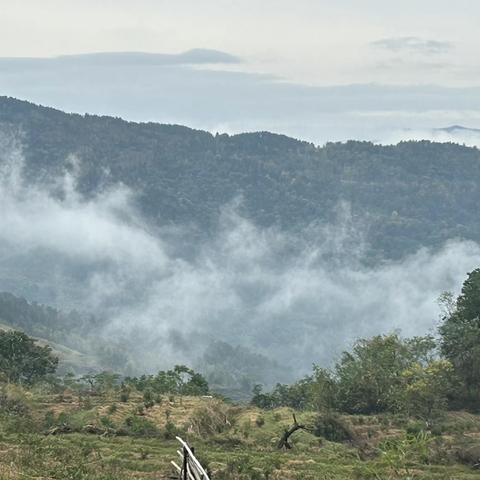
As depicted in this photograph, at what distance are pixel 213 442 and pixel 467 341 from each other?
2734 cm

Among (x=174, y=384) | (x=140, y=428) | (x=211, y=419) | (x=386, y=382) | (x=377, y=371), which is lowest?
(x=174, y=384)

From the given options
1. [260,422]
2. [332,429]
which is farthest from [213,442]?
[332,429]

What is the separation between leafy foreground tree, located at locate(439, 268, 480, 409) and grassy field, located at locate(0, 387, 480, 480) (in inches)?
383

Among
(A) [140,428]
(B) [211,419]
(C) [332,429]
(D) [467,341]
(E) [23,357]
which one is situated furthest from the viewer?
(E) [23,357]

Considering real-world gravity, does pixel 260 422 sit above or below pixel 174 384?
above

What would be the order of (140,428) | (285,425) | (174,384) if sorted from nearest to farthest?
(140,428) → (285,425) → (174,384)

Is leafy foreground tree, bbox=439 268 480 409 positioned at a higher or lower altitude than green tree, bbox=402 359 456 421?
higher

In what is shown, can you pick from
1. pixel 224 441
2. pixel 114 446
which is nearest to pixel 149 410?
pixel 224 441

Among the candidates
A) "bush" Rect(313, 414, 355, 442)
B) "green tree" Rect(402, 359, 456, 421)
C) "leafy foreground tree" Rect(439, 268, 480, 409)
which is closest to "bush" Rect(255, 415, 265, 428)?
"bush" Rect(313, 414, 355, 442)

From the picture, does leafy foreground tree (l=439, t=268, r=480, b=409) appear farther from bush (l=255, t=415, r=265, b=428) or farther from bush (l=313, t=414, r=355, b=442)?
bush (l=255, t=415, r=265, b=428)

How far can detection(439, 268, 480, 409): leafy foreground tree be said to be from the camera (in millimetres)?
55094

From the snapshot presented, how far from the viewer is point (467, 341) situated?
5631cm

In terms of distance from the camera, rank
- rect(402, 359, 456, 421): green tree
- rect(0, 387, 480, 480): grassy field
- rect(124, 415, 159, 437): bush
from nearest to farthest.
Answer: rect(0, 387, 480, 480): grassy field, rect(124, 415, 159, 437): bush, rect(402, 359, 456, 421): green tree

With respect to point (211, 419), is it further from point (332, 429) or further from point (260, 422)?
point (332, 429)
